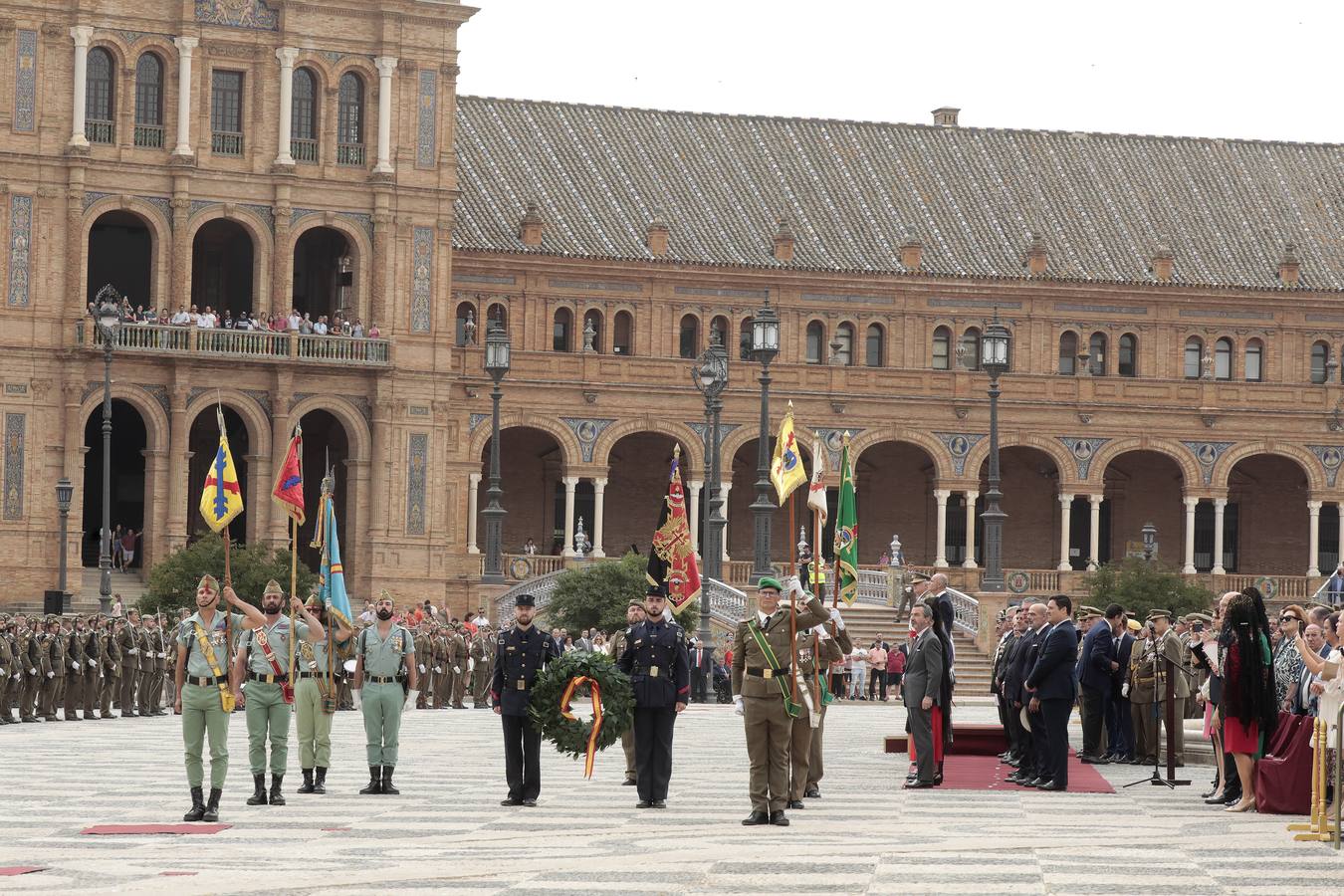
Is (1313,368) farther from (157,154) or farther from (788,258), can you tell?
(157,154)

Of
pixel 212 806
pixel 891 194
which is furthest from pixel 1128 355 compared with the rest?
pixel 212 806

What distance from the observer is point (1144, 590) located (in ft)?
179

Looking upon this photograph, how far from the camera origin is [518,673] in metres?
19.8

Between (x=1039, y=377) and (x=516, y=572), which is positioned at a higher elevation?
(x=1039, y=377)

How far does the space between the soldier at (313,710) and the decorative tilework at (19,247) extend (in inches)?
1305

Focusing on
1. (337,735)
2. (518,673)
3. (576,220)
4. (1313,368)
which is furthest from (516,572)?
(518,673)

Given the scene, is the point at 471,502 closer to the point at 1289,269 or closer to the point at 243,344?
the point at 243,344

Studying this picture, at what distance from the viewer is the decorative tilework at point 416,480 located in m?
54.5

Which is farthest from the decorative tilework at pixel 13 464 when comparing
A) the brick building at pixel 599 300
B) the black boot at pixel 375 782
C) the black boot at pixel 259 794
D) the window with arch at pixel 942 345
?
the black boot at pixel 259 794

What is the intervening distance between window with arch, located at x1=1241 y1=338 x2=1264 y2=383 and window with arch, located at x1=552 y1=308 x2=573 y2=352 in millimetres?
16847

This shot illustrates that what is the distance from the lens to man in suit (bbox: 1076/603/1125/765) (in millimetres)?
24250

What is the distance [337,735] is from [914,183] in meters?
38.9

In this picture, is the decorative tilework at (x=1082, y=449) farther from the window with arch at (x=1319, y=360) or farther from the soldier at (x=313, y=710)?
the soldier at (x=313, y=710)

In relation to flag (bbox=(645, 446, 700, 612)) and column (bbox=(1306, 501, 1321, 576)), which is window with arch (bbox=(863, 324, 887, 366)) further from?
flag (bbox=(645, 446, 700, 612))
